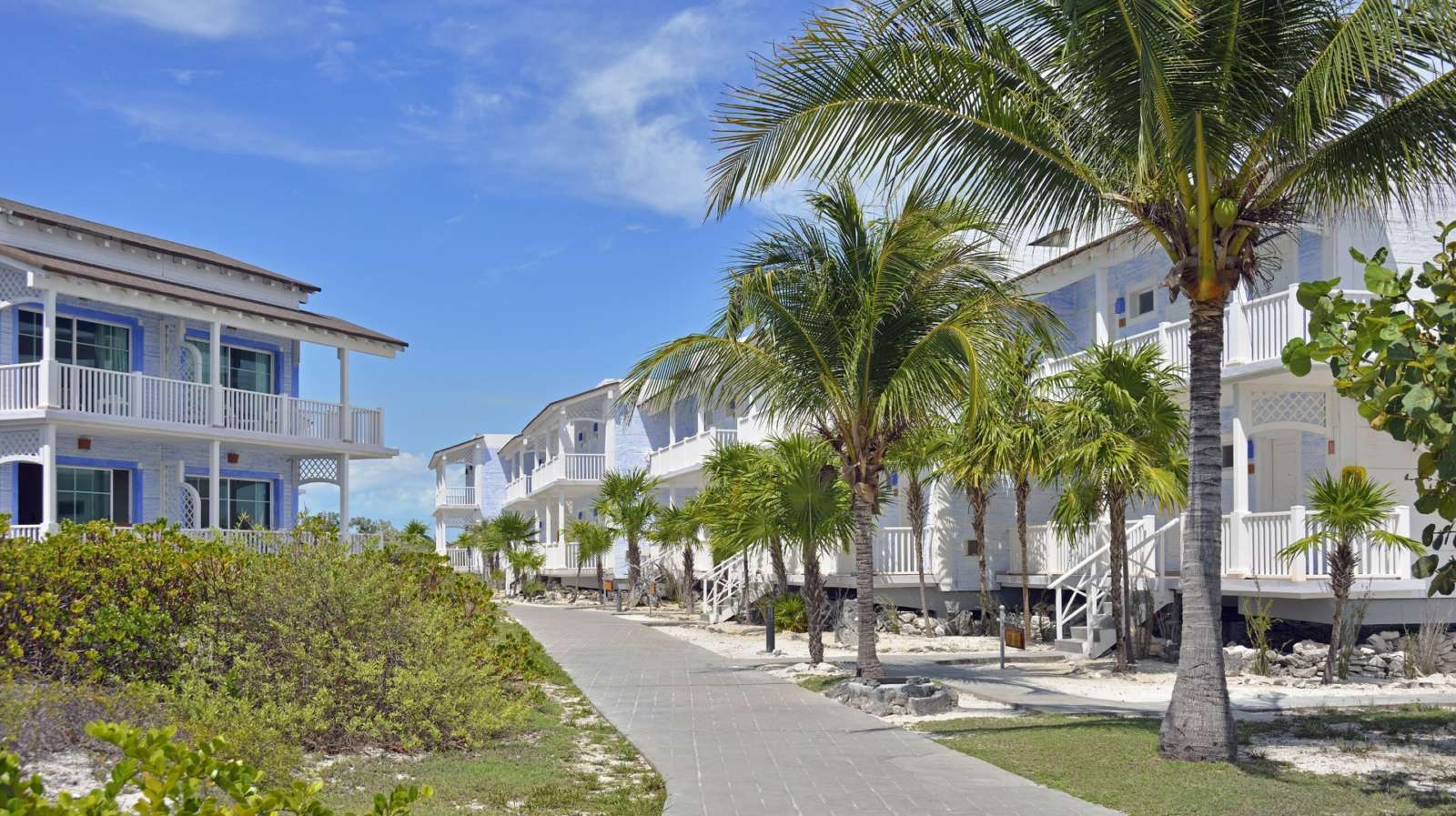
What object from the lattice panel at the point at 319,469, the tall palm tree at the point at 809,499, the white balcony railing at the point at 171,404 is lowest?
the tall palm tree at the point at 809,499

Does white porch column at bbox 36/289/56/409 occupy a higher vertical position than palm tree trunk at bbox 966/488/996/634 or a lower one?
higher

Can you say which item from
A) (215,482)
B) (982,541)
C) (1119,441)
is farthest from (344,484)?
(1119,441)

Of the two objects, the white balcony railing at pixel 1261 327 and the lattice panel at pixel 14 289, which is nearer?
the white balcony railing at pixel 1261 327

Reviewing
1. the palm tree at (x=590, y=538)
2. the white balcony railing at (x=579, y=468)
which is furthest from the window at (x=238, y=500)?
the white balcony railing at (x=579, y=468)

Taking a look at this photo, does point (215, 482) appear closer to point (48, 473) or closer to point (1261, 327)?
point (48, 473)

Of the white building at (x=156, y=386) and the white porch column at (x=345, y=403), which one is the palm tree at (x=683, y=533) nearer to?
the white building at (x=156, y=386)

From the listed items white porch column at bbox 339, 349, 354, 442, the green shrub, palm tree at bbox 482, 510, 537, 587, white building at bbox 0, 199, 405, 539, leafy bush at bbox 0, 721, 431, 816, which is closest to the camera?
leafy bush at bbox 0, 721, 431, 816

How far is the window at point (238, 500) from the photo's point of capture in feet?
89.6

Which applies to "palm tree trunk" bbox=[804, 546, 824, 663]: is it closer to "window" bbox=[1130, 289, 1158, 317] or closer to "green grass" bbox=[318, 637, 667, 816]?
"green grass" bbox=[318, 637, 667, 816]

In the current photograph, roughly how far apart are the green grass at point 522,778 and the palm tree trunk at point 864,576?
3.71m

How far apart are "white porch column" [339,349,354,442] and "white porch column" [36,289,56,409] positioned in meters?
6.97

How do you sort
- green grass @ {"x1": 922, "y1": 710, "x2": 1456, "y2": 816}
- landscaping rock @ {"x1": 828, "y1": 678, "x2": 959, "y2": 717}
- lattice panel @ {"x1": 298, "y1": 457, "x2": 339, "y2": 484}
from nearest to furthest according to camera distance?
green grass @ {"x1": 922, "y1": 710, "x2": 1456, "y2": 816} < landscaping rock @ {"x1": 828, "y1": 678, "x2": 959, "y2": 717} < lattice panel @ {"x1": 298, "y1": 457, "x2": 339, "y2": 484}

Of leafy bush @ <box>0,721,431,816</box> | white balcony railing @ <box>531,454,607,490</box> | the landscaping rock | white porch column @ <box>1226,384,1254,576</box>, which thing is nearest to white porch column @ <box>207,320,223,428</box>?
the landscaping rock

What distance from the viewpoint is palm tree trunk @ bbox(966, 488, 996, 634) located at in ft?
72.3
